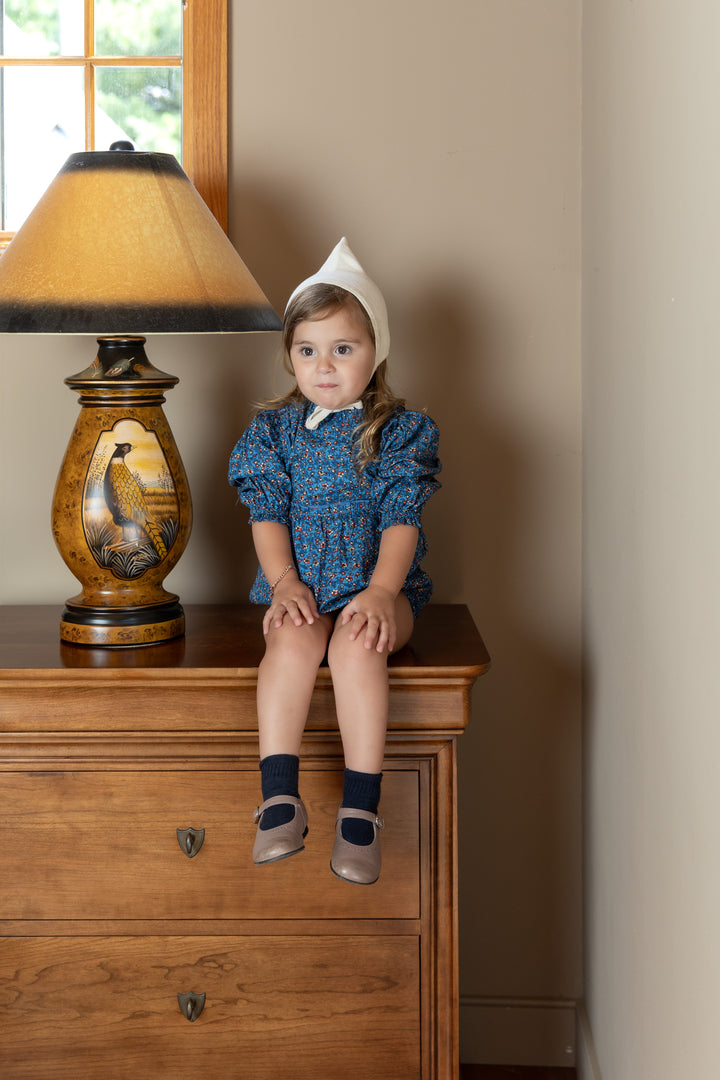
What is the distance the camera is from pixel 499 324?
185 centimetres

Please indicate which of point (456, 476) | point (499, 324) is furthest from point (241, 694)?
point (499, 324)

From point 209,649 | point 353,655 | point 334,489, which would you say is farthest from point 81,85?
point 353,655

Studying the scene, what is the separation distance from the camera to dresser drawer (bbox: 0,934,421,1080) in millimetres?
1448

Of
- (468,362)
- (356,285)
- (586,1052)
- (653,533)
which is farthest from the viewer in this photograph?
(468,362)

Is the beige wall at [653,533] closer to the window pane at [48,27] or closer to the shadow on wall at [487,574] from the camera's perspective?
the shadow on wall at [487,574]

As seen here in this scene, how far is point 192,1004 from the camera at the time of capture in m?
1.46

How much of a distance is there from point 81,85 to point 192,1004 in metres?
1.56

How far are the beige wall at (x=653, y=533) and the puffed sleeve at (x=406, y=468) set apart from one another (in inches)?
10.4

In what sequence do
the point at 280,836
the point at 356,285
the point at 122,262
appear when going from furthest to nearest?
the point at 356,285
the point at 122,262
the point at 280,836

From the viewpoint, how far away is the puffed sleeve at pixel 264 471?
159 centimetres

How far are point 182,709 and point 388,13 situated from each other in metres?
1.24

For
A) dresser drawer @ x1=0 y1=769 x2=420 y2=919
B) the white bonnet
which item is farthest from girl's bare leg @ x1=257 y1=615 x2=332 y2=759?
the white bonnet

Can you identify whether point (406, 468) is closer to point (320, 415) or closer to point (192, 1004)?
point (320, 415)

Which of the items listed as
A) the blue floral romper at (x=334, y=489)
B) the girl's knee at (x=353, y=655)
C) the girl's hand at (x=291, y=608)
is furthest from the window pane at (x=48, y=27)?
the girl's knee at (x=353, y=655)
